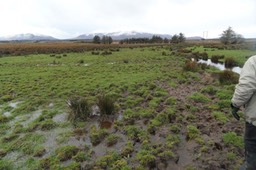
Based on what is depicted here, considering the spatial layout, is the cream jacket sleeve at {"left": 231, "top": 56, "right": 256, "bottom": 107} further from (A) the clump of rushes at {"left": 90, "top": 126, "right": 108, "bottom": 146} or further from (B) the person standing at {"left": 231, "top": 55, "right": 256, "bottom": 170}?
(A) the clump of rushes at {"left": 90, "top": 126, "right": 108, "bottom": 146}

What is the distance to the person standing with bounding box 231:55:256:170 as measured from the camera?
3199mm

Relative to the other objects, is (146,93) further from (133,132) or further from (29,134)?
(29,134)

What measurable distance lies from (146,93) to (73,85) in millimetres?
4901

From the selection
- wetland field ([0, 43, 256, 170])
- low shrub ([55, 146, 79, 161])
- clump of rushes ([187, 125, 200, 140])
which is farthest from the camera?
clump of rushes ([187, 125, 200, 140])

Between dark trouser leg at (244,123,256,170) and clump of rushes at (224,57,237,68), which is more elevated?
dark trouser leg at (244,123,256,170)

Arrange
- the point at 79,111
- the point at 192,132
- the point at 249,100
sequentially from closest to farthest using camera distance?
the point at 249,100 < the point at 192,132 < the point at 79,111

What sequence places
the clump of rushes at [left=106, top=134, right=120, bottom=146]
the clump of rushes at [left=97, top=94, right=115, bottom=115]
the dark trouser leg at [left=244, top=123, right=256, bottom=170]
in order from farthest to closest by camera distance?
the clump of rushes at [left=97, top=94, right=115, bottom=115], the clump of rushes at [left=106, top=134, right=120, bottom=146], the dark trouser leg at [left=244, top=123, right=256, bottom=170]

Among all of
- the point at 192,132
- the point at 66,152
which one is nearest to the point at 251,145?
the point at 192,132

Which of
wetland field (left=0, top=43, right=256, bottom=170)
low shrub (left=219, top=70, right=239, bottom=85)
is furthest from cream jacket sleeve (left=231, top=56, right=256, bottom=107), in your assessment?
low shrub (left=219, top=70, right=239, bottom=85)

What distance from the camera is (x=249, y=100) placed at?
3.40 metres

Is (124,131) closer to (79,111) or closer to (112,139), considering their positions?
(112,139)

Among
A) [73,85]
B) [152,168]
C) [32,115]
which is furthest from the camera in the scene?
[73,85]

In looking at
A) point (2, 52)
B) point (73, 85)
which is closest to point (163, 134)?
point (73, 85)

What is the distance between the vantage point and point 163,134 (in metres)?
6.46
